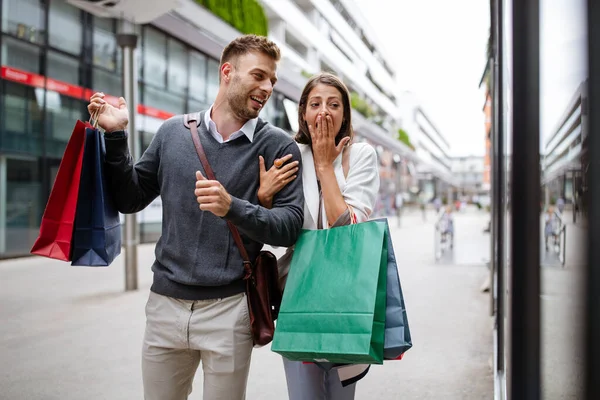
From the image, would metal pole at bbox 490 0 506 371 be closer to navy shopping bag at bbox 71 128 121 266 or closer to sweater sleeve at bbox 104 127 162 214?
sweater sleeve at bbox 104 127 162 214

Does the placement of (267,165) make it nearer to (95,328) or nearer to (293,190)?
(293,190)

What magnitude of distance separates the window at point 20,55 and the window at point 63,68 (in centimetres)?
37

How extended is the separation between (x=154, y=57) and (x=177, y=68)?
132 centimetres

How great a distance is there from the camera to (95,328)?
5707 mm

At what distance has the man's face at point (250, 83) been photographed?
1940 millimetres

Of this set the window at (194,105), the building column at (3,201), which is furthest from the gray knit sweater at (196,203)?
the window at (194,105)

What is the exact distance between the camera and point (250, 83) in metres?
1.94

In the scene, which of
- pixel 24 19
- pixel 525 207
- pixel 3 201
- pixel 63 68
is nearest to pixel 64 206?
pixel 525 207

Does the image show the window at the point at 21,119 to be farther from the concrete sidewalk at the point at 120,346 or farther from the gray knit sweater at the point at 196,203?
the gray knit sweater at the point at 196,203

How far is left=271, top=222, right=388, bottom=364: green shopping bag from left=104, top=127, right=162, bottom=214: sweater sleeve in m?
0.65

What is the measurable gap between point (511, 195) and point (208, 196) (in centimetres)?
86

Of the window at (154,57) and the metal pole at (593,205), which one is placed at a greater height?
the window at (154,57)

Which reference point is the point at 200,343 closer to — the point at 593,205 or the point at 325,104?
the point at 325,104

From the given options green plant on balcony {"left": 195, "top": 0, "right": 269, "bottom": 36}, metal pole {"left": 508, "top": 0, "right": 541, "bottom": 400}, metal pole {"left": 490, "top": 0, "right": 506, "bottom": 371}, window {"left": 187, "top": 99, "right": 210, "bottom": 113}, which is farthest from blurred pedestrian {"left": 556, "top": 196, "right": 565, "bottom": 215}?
window {"left": 187, "top": 99, "right": 210, "bottom": 113}
